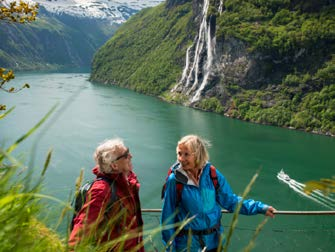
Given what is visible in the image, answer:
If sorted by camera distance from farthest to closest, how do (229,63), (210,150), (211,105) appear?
(229,63) → (211,105) → (210,150)

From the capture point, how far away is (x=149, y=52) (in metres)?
109

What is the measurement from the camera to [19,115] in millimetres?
46781

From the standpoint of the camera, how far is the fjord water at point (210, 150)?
2008 centimetres

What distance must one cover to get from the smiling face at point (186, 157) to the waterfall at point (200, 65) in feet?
202

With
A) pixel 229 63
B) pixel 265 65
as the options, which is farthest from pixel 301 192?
pixel 229 63

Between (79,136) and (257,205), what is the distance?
36946 millimetres

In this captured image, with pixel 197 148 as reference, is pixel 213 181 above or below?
below

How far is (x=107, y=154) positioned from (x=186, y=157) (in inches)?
26.6

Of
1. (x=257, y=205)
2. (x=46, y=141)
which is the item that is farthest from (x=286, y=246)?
(x=46, y=141)

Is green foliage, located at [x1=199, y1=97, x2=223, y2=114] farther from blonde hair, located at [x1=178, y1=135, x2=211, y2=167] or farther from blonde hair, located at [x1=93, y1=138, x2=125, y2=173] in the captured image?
blonde hair, located at [x1=93, y1=138, x2=125, y2=173]

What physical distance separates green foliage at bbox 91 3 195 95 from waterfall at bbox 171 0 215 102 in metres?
8.86

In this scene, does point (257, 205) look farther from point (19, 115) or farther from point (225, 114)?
point (225, 114)

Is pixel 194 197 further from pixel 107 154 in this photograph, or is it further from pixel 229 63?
pixel 229 63

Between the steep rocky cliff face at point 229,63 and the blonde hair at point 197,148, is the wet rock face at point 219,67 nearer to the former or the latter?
the steep rocky cliff face at point 229,63
